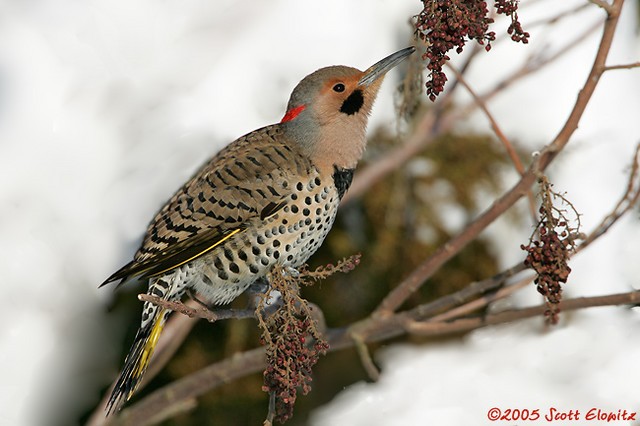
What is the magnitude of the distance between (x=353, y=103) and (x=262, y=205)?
0.54 m

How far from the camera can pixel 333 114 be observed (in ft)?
9.87

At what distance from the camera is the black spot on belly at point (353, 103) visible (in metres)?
2.98

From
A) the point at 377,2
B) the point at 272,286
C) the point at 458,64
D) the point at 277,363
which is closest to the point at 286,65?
the point at 377,2

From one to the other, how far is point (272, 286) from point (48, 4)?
7.98ft

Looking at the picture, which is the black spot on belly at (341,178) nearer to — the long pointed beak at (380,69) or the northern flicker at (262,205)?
the northern flicker at (262,205)

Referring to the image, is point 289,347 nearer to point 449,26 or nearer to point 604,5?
point 449,26

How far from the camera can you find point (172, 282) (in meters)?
2.93

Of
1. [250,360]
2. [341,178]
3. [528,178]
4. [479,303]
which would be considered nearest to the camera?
[528,178]

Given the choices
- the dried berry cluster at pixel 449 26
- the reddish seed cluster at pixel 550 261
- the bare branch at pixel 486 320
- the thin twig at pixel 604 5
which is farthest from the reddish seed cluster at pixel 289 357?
the thin twig at pixel 604 5

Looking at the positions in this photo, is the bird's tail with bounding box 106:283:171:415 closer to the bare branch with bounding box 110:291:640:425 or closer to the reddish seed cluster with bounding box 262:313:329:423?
the bare branch with bounding box 110:291:640:425

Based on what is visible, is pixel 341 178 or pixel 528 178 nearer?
pixel 528 178

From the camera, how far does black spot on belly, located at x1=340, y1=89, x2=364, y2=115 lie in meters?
2.98

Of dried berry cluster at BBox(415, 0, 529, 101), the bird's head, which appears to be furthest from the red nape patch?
dried berry cluster at BBox(415, 0, 529, 101)

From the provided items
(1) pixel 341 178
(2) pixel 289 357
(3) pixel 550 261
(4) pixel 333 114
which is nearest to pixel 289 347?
(2) pixel 289 357
